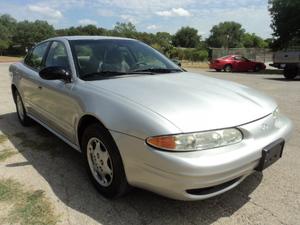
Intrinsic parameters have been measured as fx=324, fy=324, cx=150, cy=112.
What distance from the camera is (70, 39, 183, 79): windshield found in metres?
3.65

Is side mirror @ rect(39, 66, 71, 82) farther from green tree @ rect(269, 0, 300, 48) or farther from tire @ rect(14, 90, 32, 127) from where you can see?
green tree @ rect(269, 0, 300, 48)

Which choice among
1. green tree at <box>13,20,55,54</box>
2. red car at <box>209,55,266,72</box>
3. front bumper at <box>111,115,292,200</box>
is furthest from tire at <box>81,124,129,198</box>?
green tree at <box>13,20,55,54</box>

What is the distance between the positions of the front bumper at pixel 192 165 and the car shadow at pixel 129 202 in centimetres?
33

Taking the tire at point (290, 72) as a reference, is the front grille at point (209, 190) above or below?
above

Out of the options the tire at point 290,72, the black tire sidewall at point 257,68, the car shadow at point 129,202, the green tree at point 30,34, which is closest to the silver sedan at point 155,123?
the car shadow at point 129,202

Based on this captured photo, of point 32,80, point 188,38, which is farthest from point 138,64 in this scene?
point 188,38

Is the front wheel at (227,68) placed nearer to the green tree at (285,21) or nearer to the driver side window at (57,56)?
the green tree at (285,21)

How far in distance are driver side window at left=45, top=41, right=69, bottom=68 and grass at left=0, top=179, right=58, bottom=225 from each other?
1483 mm

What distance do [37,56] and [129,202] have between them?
3126mm

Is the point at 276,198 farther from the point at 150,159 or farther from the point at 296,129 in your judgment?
the point at 296,129

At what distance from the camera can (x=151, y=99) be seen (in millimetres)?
2848

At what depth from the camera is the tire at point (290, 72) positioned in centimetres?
1581

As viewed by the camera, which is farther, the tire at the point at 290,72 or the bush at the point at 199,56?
the bush at the point at 199,56

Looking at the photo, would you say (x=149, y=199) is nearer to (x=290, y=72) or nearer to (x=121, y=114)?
(x=121, y=114)
